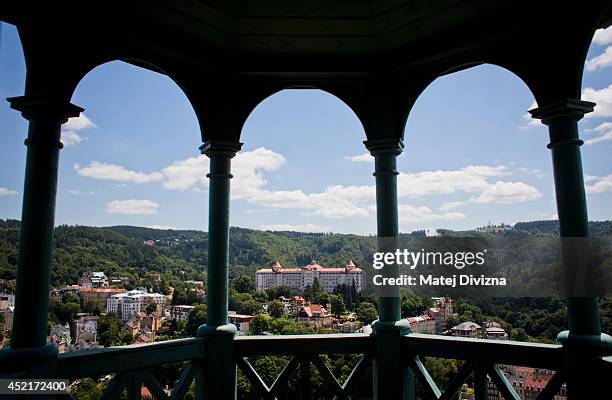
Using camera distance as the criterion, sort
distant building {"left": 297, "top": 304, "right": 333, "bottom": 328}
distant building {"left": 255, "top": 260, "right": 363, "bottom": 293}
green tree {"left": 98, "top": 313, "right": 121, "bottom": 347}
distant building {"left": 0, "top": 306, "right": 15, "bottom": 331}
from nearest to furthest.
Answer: distant building {"left": 0, "top": 306, "right": 15, "bottom": 331}, green tree {"left": 98, "top": 313, "right": 121, "bottom": 347}, distant building {"left": 297, "top": 304, "right": 333, "bottom": 328}, distant building {"left": 255, "top": 260, "right": 363, "bottom": 293}

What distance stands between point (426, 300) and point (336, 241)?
818 centimetres

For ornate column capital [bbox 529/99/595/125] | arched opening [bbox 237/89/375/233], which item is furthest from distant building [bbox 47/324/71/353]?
arched opening [bbox 237/89/375/233]

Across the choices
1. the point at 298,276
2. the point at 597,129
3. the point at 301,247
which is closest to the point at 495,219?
the point at 597,129

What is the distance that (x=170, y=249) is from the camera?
43.7 feet

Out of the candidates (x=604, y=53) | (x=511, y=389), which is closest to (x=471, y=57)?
(x=604, y=53)

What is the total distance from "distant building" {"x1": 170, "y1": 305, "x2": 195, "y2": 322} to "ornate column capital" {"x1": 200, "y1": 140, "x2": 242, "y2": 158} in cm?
376

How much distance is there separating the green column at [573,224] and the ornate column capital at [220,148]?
395cm

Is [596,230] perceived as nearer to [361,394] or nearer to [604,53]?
[604,53]

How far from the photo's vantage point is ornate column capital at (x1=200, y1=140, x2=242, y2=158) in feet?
18.7

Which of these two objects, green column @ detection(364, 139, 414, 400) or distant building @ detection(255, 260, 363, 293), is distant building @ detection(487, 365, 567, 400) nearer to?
green column @ detection(364, 139, 414, 400)

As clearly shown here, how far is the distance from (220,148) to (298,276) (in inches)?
386

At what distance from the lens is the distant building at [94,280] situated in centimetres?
831

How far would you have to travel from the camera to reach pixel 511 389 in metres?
4.43

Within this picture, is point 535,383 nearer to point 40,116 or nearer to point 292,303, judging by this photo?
point 40,116
